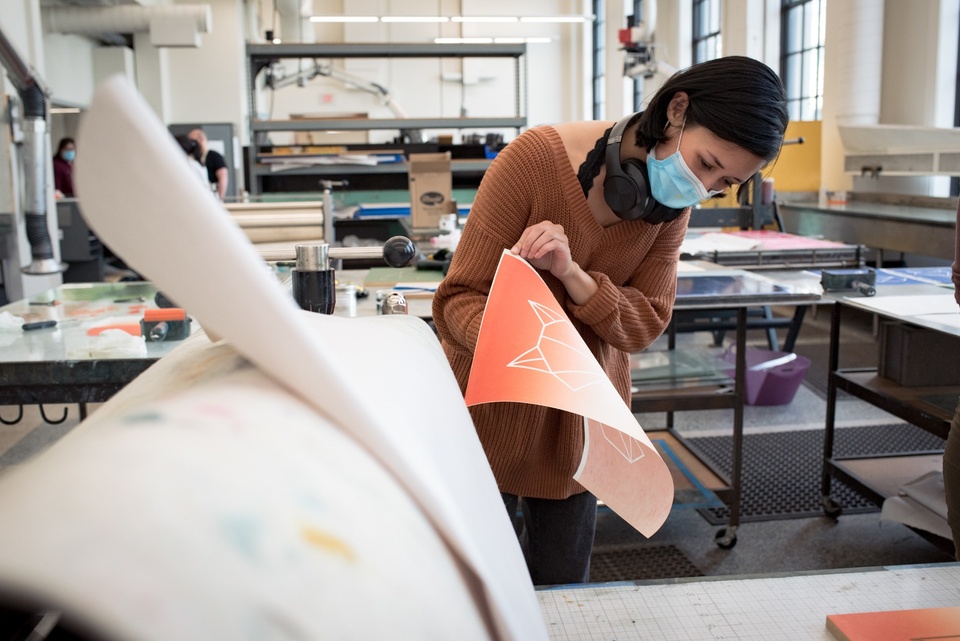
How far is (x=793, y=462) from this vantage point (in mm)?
3254

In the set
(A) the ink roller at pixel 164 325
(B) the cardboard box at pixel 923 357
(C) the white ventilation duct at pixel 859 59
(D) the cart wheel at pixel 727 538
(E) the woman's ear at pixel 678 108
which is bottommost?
(D) the cart wheel at pixel 727 538

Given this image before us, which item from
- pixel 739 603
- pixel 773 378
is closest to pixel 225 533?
pixel 739 603

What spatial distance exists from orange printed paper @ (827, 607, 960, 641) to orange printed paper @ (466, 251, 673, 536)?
212 millimetres

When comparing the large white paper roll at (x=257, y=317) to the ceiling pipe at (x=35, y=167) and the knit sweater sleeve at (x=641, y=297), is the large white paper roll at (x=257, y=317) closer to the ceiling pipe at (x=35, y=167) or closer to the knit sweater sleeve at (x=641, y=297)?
the knit sweater sleeve at (x=641, y=297)

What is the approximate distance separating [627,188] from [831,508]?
77.0 inches

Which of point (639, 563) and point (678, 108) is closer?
point (678, 108)

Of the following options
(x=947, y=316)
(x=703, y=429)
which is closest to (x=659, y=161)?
(x=947, y=316)

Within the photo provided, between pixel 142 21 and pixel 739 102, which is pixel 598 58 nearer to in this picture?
pixel 142 21

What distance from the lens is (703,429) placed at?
12.2 feet

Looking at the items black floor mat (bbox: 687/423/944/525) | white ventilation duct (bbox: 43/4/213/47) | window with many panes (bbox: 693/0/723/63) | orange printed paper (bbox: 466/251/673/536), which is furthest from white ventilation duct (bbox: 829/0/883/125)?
orange printed paper (bbox: 466/251/673/536)

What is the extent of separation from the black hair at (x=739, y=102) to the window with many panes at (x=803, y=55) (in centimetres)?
726

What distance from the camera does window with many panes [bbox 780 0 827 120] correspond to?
7.73 m

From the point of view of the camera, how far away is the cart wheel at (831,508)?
9.04ft

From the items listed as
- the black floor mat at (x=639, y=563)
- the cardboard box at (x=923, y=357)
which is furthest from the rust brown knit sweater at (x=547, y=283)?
the cardboard box at (x=923, y=357)
